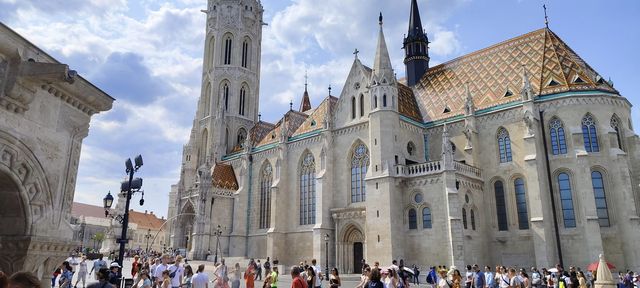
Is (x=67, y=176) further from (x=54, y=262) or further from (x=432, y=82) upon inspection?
(x=432, y=82)

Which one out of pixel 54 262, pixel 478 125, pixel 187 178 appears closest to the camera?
pixel 54 262

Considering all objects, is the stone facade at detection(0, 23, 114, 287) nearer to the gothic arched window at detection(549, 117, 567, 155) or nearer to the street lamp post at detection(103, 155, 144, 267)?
the street lamp post at detection(103, 155, 144, 267)

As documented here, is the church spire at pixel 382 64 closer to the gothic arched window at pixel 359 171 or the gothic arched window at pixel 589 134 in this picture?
the gothic arched window at pixel 359 171

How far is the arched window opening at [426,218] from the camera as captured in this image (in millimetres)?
27667

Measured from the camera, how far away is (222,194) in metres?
41.2

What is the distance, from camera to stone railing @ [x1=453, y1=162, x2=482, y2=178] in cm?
2761

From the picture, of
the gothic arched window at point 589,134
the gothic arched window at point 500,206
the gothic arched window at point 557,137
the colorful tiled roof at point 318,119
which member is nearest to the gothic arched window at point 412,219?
the gothic arched window at point 500,206

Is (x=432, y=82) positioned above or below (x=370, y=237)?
above

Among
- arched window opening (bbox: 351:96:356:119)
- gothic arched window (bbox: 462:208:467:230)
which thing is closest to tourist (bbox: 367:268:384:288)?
gothic arched window (bbox: 462:208:467:230)

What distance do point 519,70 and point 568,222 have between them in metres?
11.6

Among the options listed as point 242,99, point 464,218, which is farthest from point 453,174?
point 242,99

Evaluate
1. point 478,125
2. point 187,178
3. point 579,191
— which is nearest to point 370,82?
point 478,125

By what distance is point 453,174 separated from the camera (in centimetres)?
2666

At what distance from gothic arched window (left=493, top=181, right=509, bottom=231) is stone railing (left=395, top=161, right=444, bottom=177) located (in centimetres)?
492
